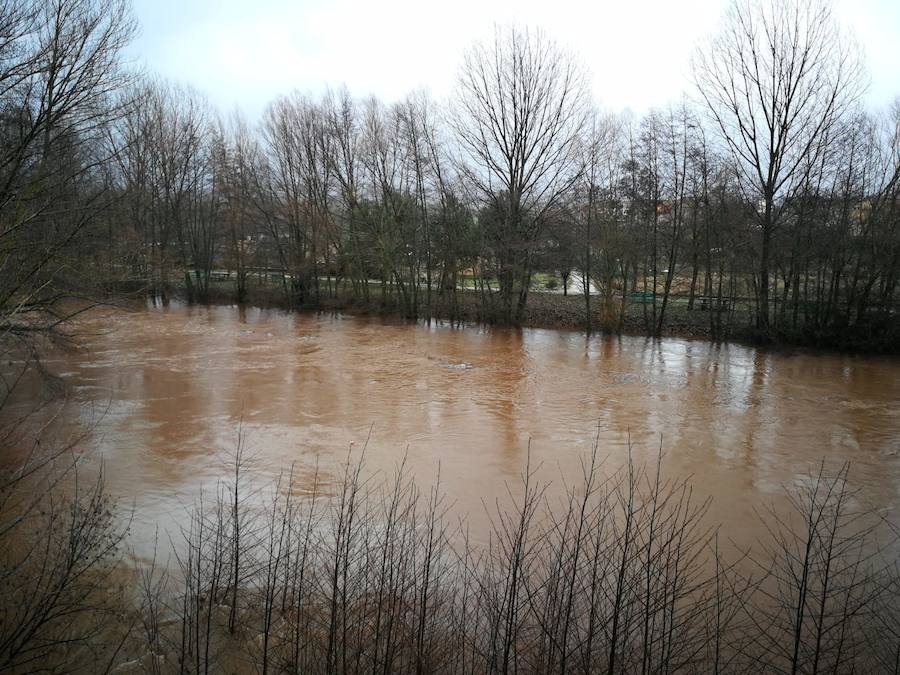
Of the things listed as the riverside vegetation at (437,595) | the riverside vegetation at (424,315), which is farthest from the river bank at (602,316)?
the riverside vegetation at (437,595)

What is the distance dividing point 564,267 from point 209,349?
54.1ft

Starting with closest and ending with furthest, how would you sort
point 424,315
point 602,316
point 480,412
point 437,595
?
point 437,595 < point 480,412 < point 602,316 < point 424,315

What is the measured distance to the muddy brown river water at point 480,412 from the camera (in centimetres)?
1028

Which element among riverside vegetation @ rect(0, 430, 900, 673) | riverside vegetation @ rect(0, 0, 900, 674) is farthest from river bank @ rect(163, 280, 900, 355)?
riverside vegetation @ rect(0, 430, 900, 673)

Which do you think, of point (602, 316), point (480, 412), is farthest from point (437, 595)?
point (602, 316)

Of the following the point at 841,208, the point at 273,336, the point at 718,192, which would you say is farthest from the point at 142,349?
the point at 841,208

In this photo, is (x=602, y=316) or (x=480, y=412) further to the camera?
(x=602, y=316)

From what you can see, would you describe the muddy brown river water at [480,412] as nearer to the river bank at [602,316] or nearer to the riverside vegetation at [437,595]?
the riverside vegetation at [437,595]

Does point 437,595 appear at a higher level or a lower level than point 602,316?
lower

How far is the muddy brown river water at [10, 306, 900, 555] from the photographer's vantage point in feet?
33.7

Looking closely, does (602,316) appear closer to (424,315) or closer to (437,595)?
(424,315)

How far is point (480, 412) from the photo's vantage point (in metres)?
14.4

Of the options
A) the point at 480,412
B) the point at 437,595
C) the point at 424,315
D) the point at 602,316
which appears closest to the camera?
the point at 437,595

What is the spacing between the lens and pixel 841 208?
21406 millimetres
